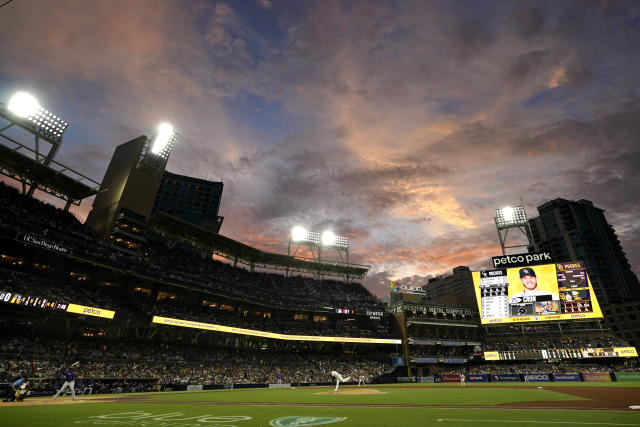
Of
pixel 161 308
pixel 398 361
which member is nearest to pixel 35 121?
pixel 161 308

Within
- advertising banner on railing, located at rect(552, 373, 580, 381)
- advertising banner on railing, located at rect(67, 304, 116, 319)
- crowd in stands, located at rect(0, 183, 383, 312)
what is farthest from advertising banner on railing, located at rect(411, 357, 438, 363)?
advertising banner on railing, located at rect(67, 304, 116, 319)

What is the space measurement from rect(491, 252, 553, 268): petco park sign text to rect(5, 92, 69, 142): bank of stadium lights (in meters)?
74.4

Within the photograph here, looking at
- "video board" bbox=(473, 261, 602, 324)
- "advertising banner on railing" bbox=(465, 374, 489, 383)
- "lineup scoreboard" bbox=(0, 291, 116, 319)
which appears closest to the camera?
"lineup scoreboard" bbox=(0, 291, 116, 319)

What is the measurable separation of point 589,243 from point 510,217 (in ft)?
330

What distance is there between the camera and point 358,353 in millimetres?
65375

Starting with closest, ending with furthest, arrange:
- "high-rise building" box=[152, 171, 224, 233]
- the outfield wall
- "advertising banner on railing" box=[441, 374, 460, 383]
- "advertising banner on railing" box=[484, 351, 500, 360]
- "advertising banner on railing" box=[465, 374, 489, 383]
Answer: the outfield wall, "advertising banner on railing" box=[465, 374, 489, 383], "advertising banner on railing" box=[441, 374, 460, 383], "advertising banner on railing" box=[484, 351, 500, 360], "high-rise building" box=[152, 171, 224, 233]

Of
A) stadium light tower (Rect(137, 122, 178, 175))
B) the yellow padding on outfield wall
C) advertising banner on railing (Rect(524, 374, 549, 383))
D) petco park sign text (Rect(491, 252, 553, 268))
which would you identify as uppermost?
stadium light tower (Rect(137, 122, 178, 175))

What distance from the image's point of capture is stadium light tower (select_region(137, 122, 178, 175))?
5825cm

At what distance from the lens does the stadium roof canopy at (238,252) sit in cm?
5784

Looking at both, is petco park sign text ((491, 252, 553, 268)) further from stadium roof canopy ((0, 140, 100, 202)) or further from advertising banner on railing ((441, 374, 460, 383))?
stadium roof canopy ((0, 140, 100, 202))

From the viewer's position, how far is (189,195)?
5005 inches

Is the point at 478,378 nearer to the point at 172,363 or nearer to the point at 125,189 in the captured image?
the point at 172,363

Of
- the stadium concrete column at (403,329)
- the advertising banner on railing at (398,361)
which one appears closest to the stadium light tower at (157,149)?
the stadium concrete column at (403,329)

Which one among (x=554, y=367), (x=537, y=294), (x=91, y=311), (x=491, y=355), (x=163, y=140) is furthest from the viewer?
(x=491, y=355)
